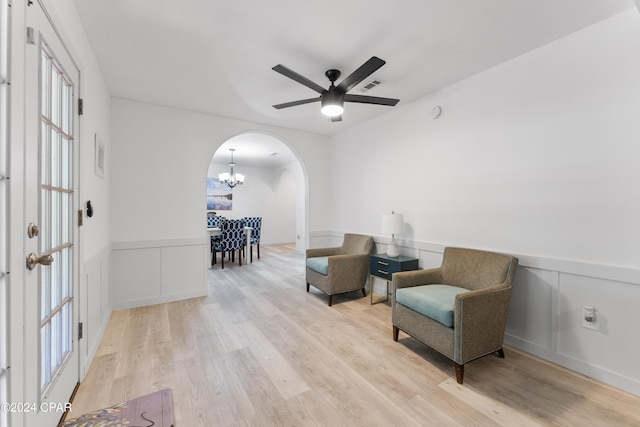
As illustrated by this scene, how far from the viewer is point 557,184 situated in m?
2.16

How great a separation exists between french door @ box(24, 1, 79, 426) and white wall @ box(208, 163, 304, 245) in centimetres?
638

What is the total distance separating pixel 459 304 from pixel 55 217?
253 cm

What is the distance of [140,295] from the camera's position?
336 centimetres

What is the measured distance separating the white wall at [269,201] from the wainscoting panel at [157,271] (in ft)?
14.9

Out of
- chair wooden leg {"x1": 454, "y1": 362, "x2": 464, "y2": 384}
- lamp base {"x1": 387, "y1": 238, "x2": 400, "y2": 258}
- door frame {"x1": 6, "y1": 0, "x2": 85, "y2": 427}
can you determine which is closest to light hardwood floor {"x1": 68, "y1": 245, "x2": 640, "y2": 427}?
chair wooden leg {"x1": 454, "y1": 362, "x2": 464, "y2": 384}

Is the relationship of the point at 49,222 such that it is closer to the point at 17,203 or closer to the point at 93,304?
the point at 17,203

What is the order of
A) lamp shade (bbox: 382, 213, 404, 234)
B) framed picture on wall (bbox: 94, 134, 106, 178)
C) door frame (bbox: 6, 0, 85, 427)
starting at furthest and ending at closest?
lamp shade (bbox: 382, 213, 404, 234)
framed picture on wall (bbox: 94, 134, 106, 178)
door frame (bbox: 6, 0, 85, 427)

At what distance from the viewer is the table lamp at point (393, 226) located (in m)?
3.25

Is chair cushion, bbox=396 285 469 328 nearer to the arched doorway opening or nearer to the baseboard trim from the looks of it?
the baseboard trim

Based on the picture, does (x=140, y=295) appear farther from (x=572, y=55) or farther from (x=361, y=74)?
(x=572, y=55)

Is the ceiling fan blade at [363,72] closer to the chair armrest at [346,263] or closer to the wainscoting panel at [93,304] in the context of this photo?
the chair armrest at [346,263]

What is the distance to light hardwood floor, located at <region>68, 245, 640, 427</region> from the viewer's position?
161 cm

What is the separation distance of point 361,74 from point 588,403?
2.63 meters

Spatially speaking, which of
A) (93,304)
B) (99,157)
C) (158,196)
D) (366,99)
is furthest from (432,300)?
(158,196)
